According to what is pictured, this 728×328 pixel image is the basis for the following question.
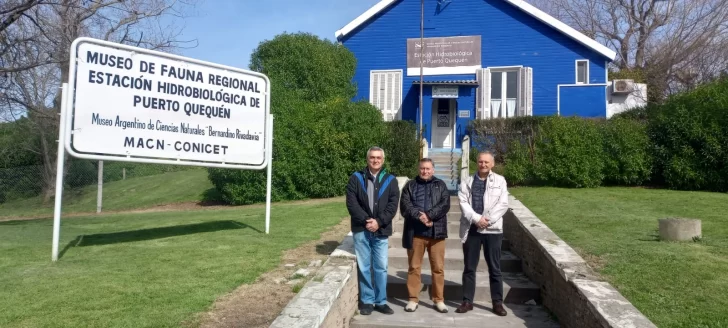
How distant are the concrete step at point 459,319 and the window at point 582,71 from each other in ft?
51.0

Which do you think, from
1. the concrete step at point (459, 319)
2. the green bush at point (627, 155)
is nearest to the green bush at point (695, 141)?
the green bush at point (627, 155)

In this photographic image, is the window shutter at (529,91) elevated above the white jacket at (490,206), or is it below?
above

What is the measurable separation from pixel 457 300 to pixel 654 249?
7.57ft

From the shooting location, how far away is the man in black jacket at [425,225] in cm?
518

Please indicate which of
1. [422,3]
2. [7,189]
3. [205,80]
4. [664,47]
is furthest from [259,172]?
[664,47]

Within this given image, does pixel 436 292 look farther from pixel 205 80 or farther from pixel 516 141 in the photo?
pixel 516 141

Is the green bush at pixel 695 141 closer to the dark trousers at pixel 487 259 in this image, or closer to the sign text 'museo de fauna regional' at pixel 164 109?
the dark trousers at pixel 487 259

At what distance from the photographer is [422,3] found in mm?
19578

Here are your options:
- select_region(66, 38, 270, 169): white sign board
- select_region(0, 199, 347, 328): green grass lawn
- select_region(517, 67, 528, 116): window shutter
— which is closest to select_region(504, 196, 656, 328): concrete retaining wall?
select_region(0, 199, 347, 328): green grass lawn

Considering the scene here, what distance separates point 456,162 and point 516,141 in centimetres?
269

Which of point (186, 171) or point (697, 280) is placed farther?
point (186, 171)

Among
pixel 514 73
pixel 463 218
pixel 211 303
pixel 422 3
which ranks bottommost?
pixel 211 303

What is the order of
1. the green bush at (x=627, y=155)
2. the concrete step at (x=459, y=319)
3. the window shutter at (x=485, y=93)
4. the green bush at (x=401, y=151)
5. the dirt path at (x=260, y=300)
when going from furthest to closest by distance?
the window shutter at (x=485, y=93)
the green bush at (x=401, y=151)
the green bush at (x=627, y=155)
the concrete step at (x=459, y=319)
the dirt path at (x=260, y=300)

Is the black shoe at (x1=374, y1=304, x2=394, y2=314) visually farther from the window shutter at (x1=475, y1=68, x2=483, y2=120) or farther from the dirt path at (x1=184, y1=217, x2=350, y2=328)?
the window shutter at (x1=475, y1=68, x2=483, y2=120)
